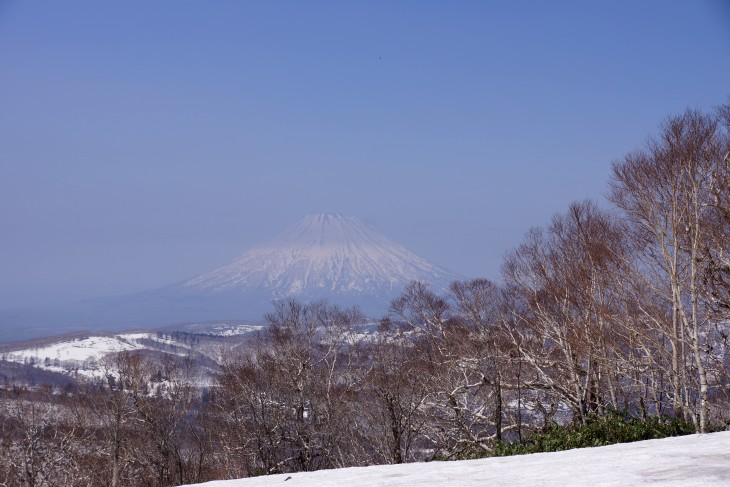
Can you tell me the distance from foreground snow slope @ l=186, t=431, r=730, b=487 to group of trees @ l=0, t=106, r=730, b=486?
292 centimetres

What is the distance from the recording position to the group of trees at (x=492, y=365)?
47.9ft

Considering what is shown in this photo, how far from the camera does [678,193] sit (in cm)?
1447

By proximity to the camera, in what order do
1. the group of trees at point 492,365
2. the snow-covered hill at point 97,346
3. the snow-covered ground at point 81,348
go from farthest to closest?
the snow-covered ground at point 81,348, the snow-covered hill at point 97,346, the group of trees at point 492,365

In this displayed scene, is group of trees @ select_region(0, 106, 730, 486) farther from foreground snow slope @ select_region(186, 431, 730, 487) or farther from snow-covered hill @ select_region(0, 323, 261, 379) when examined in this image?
snow-covered hill @ select_region(0, 323, 261, 379)

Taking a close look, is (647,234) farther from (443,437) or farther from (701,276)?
(443,437)

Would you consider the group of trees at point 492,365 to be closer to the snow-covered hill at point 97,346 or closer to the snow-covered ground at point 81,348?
the snow-covered hill at point 97,346

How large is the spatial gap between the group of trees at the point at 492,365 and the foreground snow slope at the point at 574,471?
292 cm

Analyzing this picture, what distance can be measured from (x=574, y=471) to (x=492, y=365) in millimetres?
12738

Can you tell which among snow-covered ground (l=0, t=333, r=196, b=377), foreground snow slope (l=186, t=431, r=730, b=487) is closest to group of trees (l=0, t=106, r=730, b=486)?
foreground snow slope (l=186, t=431, r=730, b=487)

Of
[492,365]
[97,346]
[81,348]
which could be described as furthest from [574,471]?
[97,346]

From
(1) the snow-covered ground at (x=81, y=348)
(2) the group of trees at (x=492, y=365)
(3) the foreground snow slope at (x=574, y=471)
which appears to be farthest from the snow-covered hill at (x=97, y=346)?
(3) the foreground snow slope at (x=574, y=471)

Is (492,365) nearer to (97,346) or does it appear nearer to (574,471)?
(574,471)

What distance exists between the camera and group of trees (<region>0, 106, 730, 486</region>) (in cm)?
1461

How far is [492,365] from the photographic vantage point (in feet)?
66.9
